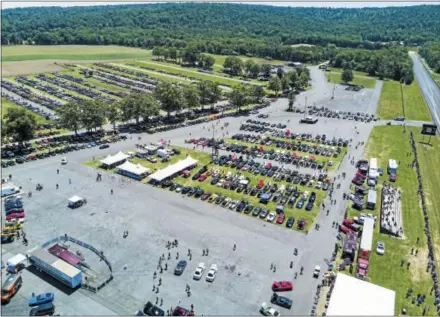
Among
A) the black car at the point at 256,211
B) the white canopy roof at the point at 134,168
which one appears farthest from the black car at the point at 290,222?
the white canopy roof at the point at 134,168

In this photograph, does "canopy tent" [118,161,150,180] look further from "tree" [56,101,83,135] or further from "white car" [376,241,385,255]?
"white car" [376,241,385,255]

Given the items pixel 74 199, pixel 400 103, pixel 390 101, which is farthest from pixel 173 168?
pixel 400 103

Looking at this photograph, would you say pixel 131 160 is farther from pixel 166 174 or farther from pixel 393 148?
pixel 393 148

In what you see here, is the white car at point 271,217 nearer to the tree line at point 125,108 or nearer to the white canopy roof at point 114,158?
the white canopy roof at point 114,158

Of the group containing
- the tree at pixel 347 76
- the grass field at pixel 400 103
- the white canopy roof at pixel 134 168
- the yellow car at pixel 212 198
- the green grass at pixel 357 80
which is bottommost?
the yellow car at pixel 212 198

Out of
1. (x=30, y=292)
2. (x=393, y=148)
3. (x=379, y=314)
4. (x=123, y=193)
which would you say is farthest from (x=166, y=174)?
(x=393, y=148)
